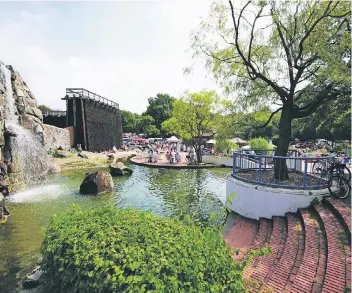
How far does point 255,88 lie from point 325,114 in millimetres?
2969

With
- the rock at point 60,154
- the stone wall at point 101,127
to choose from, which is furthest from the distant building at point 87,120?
the rock at point 60,154

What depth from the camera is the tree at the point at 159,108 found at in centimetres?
7019

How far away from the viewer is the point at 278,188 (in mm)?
8219

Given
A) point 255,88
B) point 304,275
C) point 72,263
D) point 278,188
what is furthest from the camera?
point 255,88

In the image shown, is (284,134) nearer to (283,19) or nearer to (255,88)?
(255,88)

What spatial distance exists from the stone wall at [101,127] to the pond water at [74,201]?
1683 cm

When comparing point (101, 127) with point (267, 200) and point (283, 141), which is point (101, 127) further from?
point (267, 200)

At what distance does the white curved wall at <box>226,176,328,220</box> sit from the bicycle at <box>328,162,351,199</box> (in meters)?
0.29

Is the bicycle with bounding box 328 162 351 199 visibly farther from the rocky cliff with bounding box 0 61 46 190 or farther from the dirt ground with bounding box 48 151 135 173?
the dirt ground with bounding box 48 151 135 173

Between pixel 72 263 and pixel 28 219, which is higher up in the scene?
pixel 72 263

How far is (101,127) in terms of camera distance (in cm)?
3900

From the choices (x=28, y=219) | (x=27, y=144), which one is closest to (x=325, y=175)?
(x=28, y=219)

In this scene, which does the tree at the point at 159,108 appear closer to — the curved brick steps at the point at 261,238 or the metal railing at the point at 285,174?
the metal railing at the point at 285,174

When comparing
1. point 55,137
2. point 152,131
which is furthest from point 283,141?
point 152,131
